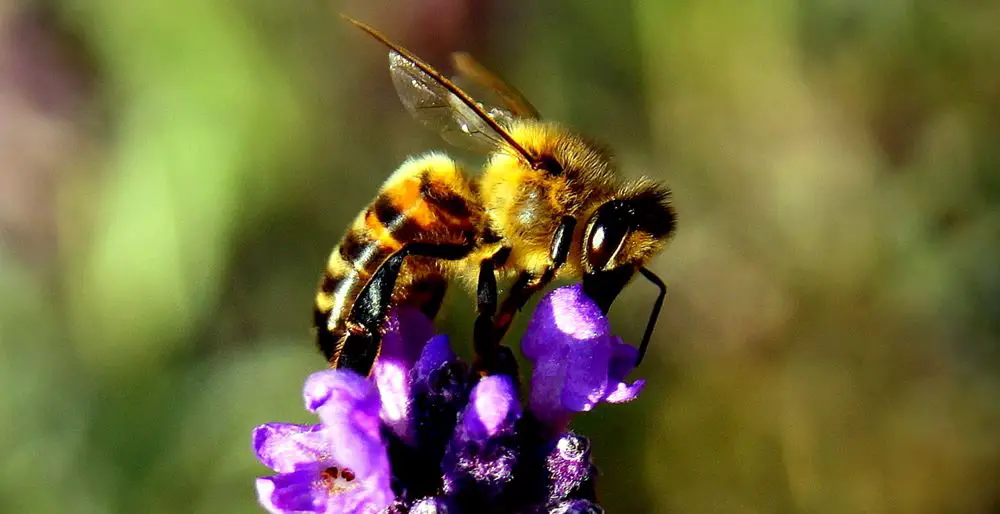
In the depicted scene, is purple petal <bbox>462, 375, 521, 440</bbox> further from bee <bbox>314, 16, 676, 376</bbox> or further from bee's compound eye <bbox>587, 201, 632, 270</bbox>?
bee's compound eye <bbox>587, 201, 632, 270</bbox>

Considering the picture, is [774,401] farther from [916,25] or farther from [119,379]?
[119,379]

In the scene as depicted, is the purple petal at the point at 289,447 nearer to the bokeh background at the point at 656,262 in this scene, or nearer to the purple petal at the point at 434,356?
the purple petal at the point at 434,356

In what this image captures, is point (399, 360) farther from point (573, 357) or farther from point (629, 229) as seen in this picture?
point (629, 229)

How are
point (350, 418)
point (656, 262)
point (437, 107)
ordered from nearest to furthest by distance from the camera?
point (350, 418)
point (437, 107)
point (656, 262)

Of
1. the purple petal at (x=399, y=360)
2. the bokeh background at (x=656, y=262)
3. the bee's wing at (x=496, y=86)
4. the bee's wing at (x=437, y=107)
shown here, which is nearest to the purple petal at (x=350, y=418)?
the purple petal at (x=399, y=360)

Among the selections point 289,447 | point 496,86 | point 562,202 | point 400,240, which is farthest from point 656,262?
point 289,447

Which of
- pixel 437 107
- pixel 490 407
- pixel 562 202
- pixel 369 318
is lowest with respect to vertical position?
pixel 490 407
